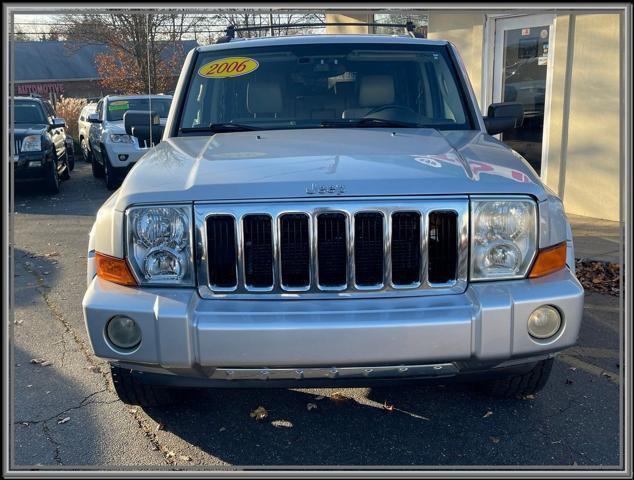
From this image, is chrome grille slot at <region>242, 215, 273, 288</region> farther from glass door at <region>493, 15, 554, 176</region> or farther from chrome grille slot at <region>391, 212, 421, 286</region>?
glass door at <region>493, 15, 554, 176</region>

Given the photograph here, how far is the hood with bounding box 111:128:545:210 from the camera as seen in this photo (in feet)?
8.95

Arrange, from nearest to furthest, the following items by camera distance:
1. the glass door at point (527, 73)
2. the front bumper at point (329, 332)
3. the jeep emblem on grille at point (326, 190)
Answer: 1. the front bumper at point (329, 332)
2. the jeep emblem on grille at point (326, 190)
3. the glass door at point (527, 73)

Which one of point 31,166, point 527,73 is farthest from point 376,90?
point 31,166

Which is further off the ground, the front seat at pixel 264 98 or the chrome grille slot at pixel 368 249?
the front seat at pixel 264 98

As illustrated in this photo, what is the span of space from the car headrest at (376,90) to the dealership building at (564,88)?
4166 millimetres

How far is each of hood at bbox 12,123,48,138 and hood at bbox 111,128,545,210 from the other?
8322 millimetres

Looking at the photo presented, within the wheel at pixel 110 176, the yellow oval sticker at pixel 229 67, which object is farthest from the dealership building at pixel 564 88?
the wheel at pixel 110 176

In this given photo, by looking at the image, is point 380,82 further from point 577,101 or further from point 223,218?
point 577,101

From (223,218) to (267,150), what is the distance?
0.65m

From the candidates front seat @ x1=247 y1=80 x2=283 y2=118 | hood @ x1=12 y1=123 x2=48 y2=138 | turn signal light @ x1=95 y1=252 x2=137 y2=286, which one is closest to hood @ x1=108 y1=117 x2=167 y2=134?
hood @ x1=12 y1=123 x2=48 y2=138

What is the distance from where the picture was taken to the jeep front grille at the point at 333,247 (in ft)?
8.91

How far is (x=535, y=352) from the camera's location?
2721 mm

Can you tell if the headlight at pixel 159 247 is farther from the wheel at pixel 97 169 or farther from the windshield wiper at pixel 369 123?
the wheel at pixel 97 169

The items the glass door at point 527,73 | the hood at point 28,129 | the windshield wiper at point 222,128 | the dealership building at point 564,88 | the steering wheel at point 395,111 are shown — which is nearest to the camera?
the windshield wiper at point 222,128
